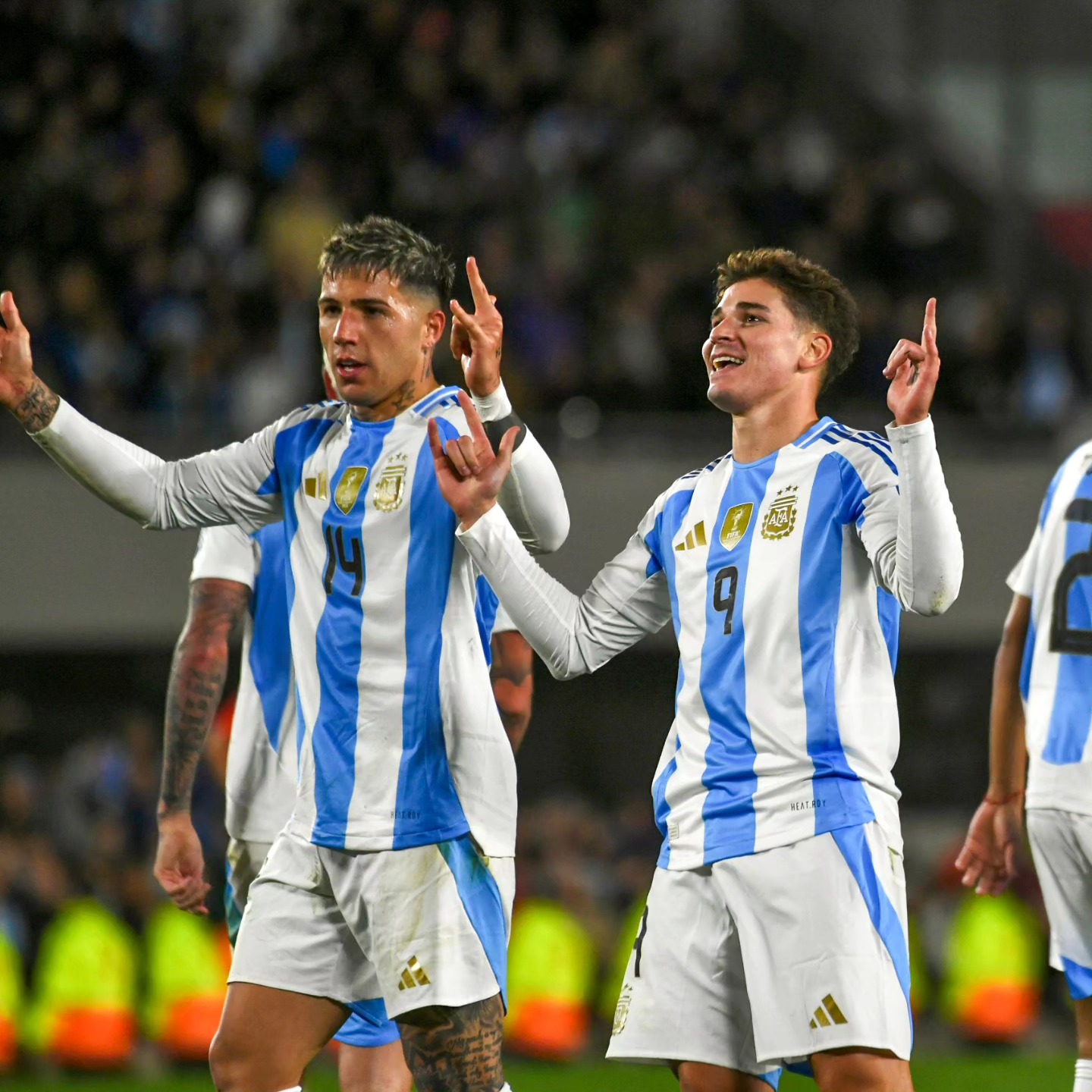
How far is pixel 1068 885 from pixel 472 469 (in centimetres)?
191

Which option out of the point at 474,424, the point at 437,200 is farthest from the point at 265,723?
the point at 437,200

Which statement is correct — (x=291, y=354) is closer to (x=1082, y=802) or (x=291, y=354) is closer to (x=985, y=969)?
(x=985, y=969)

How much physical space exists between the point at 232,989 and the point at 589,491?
879 centimetres

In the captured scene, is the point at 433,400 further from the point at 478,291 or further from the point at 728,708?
the point at 728,708

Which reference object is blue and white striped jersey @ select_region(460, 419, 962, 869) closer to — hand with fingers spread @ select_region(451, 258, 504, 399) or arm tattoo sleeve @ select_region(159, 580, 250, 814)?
hand with fingers spread @ select_region(451, 258, 504, 399)

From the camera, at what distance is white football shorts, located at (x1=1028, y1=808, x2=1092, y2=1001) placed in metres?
4.81

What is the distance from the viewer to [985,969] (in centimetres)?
1255

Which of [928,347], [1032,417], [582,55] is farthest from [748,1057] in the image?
[582,55]

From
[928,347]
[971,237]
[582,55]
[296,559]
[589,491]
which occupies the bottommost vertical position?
[296,559]

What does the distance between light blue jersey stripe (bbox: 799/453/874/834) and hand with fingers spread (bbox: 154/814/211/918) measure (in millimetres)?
1835

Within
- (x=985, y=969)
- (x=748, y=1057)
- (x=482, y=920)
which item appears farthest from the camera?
(x=985, y=969)

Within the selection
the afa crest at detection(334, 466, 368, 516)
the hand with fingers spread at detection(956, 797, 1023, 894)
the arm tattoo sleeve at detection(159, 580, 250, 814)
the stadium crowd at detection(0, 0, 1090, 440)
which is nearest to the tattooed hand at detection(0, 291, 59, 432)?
the afa crest at detection(334, 466, 368, 516)

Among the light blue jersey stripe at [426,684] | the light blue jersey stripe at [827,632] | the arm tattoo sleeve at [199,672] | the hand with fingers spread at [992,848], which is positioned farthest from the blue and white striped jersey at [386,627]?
the hand with fingers spread at [992,848]

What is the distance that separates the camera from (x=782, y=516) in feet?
13.8
